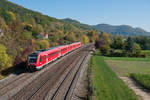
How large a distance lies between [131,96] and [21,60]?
66.2 feet

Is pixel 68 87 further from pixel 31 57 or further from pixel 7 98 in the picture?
pixel 31 57

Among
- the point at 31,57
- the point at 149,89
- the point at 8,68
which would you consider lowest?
the point at 149,89

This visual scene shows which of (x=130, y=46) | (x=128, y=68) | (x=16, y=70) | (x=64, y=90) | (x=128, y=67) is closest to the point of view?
(x=64, y=90)

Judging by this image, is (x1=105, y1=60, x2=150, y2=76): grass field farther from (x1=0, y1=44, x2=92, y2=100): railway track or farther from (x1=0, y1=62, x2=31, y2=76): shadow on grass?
(x1=0, y1=62, x2=31, y2=76): shadow on grass

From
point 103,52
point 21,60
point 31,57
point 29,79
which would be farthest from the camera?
point 103,52

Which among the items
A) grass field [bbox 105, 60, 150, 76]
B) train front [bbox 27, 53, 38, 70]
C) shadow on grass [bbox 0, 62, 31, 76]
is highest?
train front [bbox 27, 53, 38, 70]

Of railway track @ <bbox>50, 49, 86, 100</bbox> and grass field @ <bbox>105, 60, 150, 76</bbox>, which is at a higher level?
railway track @ <bbox>50, 49, 86, 100</bbox>

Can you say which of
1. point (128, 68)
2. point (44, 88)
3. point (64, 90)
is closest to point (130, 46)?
point (128, 68)

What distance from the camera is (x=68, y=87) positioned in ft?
60.0

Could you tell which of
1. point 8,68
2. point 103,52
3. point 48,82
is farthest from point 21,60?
point 103,52

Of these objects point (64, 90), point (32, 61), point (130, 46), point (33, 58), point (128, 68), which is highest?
point (130, 46)

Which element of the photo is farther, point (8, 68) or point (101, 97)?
point (8, 68)

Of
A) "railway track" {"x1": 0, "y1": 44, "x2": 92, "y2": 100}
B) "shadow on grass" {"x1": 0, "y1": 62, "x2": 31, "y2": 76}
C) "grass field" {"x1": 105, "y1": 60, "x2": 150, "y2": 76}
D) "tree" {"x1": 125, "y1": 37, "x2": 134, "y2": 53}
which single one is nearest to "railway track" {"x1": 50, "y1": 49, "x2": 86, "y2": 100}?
"railway track" {"x1": 0, "y1": 44, "x2": 92, "y2": 100}

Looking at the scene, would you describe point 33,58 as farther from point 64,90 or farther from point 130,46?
point 130,46
